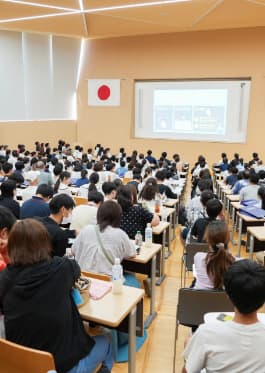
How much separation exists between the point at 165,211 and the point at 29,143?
993 cm

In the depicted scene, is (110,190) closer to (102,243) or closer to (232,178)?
→ (102,243)

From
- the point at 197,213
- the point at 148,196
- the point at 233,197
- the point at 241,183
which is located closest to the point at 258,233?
the point at 197,213

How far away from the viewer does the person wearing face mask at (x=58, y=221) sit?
2.86 metres

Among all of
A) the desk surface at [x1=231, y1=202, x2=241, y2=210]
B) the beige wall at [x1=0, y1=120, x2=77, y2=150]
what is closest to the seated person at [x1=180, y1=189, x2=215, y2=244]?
the desk surface at [x1=231, y1=202, x2=241, y2=210]

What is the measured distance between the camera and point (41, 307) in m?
1.88

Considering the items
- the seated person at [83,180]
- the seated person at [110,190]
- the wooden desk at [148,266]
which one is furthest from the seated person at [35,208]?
the seated person at [83,180]

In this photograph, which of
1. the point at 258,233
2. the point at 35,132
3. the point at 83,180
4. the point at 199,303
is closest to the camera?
the point at 199,303

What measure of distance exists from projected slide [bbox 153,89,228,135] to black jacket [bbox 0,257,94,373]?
40.5ft

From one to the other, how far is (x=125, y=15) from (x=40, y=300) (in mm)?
9802

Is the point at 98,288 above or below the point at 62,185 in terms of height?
below

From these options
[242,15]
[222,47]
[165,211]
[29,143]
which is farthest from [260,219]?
[29,143]

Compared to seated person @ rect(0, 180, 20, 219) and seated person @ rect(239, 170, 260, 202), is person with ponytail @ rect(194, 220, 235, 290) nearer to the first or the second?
seated person @ rect(0, 180, 20, 219)

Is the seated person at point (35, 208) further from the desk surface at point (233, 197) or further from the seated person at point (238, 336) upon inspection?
the desk surface at point (233, 197)

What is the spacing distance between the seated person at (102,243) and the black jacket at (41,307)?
3.58 ft
